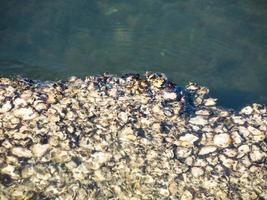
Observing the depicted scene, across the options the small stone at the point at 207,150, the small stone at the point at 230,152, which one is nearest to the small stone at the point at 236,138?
the small stone at the point at 230,152

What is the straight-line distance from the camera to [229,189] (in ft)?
14.0

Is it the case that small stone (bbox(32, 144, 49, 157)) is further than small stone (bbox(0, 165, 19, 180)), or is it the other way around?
small stone (bbox(32, 144, 49, 157))

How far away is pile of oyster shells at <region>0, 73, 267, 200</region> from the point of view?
4.12m

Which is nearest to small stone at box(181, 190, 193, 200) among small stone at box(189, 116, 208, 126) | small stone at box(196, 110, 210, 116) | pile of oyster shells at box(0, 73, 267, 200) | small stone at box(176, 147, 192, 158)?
pile of oyster shells at box(0, 73, 267, 200)

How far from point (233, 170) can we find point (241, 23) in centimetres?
387

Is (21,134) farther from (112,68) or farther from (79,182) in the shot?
(112,68)

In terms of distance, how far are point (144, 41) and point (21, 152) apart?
11.0ft

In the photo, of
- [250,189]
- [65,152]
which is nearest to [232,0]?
[250,189]

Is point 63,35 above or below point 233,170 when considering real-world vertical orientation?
above

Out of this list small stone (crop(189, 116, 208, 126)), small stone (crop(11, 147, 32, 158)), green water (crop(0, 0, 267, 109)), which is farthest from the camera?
green water (crop(0, 0, 267, 109))

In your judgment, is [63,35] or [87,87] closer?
[87,87]

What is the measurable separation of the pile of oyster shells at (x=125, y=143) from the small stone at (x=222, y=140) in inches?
0.5

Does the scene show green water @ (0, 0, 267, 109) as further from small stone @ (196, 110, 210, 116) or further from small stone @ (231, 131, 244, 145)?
small stone @ (231, 131, 244, 145)

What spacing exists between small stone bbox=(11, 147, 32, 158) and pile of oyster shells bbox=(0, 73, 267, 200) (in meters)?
0.01
